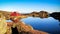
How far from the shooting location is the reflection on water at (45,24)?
3.97m

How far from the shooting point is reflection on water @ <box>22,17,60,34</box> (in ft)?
13.0

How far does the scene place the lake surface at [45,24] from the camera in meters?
3.97

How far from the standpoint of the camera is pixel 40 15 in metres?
4.07

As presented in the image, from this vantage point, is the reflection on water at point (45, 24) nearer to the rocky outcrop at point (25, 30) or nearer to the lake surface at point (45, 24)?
the lake surface at point (45, 24)

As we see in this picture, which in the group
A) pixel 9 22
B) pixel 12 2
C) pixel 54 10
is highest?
pixel 12 2

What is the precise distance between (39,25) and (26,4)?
776 mm

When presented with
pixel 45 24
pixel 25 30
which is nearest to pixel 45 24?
pixel 45 24

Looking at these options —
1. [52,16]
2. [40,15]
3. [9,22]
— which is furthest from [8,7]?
[52,16]

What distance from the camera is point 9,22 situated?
12.9 feet

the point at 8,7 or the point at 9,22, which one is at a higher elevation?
the point at 8,7

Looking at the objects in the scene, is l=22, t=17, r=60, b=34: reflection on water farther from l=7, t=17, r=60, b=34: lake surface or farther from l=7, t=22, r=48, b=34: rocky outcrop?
l=7, t=22, r=48, b=34: rocky outcrop

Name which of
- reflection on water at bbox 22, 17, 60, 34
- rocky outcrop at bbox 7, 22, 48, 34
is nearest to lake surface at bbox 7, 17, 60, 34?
reflection on water at bbox 22, 17, 60, 34

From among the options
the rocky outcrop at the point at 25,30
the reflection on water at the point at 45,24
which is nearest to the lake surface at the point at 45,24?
the reflection on water at the point at 45,24

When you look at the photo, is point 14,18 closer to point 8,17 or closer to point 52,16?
point 8,17
